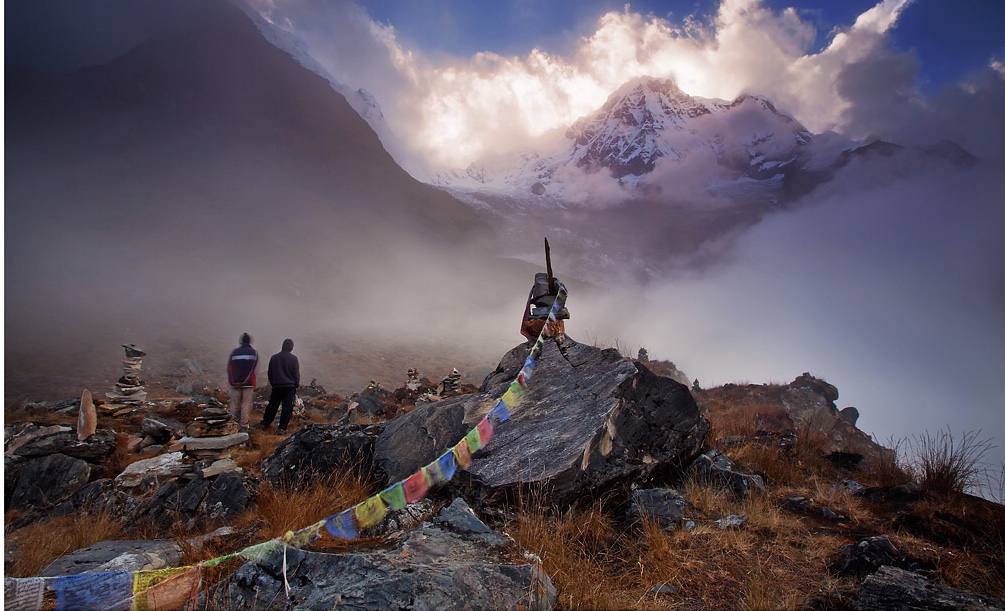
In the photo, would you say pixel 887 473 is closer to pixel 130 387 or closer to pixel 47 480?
pixel 47 480

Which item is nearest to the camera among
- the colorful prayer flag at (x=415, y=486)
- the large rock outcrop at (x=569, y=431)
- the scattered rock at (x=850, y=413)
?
the colorful prayer flag at (x=415, y=486)

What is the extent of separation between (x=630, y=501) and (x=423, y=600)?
8.66 ft

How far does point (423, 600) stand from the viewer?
269cm

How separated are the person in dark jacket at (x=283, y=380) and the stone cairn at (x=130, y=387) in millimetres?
5496

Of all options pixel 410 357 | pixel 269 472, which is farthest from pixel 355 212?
pixel 269 472

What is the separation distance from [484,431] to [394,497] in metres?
1.37

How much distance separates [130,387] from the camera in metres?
13.8

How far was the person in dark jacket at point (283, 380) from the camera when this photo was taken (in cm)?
1069

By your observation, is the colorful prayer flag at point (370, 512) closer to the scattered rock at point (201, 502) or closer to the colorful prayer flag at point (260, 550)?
the colorful prayer flag at point (260, 550)

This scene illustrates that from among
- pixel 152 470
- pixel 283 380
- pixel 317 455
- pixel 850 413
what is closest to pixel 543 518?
pixel 317 455

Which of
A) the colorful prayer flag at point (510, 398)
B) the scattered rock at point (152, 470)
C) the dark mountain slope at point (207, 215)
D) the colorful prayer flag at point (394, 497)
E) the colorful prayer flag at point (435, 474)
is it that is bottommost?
the scattered rock at point (152, 470)

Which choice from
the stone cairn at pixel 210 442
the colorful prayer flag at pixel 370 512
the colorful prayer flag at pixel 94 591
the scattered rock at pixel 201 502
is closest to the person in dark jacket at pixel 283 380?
the stone cairn at pixel 210 442

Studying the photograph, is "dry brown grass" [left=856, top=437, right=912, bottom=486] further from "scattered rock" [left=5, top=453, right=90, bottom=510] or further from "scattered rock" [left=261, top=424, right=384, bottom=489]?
"scattered rock" [left=5, top=453, right=90, bottom=510]

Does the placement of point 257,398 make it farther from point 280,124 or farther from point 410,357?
point 280,124
